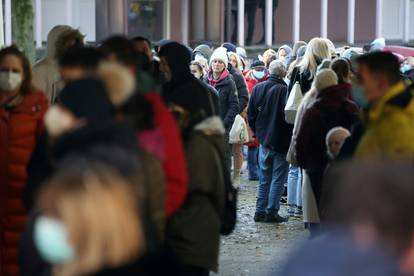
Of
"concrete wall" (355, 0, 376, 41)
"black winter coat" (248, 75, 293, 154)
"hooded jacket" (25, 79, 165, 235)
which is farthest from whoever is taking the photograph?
"concrete wall" (355, 0, 376, 41)

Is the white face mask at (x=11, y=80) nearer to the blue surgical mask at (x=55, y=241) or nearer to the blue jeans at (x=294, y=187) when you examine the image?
the blue surgical mask at (x=55, y=241)

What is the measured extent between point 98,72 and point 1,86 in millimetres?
2513

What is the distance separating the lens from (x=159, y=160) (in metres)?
4.85

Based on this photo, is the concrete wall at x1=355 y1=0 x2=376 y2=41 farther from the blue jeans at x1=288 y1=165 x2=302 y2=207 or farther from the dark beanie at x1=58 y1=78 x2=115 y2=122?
the dark beanie at x1=58 y1=78 x2=115 y2=122

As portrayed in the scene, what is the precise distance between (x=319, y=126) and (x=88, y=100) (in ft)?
15.7

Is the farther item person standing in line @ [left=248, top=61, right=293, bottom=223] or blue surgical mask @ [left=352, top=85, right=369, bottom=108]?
person standing in line @ [left=248, top=61, right=293, bottom=223]

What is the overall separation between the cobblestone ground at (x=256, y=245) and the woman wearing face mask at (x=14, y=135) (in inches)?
106

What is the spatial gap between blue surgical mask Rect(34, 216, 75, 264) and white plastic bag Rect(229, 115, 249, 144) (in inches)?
467

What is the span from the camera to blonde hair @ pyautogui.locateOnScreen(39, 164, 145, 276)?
3291 mm

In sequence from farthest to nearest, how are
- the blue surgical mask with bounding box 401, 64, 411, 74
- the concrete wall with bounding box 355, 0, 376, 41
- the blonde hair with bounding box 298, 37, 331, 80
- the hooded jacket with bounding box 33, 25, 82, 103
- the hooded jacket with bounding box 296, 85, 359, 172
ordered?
the concrete wall with bounding box 355, 0, 376, 41 < the blue surgical mask with bounding box 401, 64, 411, 74 < the blonde hair with bounding box 298, 37, 331, 80 < the hooded jacket with bounding box 296, 85, 359, 172 < the hooded jacket with bounding box 33, 25, 82, 103

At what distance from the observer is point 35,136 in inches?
284

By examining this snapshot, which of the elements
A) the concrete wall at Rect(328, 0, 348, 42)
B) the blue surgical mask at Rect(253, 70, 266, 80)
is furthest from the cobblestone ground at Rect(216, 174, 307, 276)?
the concrete wall at Rect(328, 0, 348, 42)

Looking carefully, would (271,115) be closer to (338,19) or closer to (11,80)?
(11,80)

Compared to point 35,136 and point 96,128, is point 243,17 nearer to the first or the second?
point 35,136
